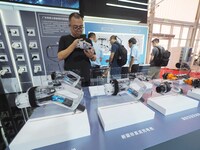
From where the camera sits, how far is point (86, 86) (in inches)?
42.3

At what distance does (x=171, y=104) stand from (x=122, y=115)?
367 millimetres

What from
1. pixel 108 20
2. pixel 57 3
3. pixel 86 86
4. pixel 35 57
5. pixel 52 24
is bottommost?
pixel 86 86

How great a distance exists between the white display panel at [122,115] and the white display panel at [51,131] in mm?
100

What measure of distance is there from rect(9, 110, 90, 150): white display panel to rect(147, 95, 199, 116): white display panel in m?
0.48

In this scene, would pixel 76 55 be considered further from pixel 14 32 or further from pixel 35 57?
pixel 14 32

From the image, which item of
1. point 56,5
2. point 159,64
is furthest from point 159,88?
point 56,5

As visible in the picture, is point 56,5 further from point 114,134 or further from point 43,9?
point 114,134

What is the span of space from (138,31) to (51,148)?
287 cm

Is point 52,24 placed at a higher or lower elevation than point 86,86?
higher

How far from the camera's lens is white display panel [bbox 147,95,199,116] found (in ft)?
1.97

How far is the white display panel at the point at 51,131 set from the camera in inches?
15.1

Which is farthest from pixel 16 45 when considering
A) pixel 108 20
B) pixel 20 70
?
pixel 108 20

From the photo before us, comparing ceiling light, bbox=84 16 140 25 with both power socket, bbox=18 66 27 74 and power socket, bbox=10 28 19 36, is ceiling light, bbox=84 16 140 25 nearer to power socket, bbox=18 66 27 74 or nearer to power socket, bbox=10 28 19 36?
power socket, bbox=10 28 19 36

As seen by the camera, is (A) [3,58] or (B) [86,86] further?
(A) [3,58]
